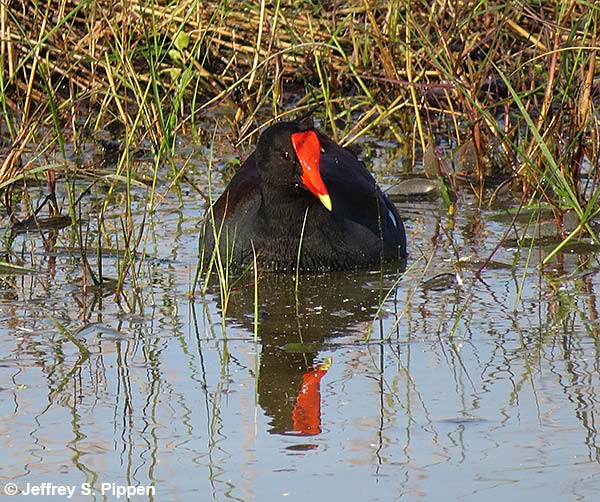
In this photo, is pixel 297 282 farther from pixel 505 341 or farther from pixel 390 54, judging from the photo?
pixel 390 54

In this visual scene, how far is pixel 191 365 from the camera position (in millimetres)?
4359

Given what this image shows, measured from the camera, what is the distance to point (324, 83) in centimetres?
750

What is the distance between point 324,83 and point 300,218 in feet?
6.10

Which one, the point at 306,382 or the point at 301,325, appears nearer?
the point at 306,382

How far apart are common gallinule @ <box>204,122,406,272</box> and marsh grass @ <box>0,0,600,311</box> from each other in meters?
0.22

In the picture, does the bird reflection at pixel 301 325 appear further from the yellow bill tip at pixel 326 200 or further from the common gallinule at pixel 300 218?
the yellow bill tip at pixel 326 200

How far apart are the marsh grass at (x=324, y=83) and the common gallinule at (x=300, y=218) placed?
8.6 inches
